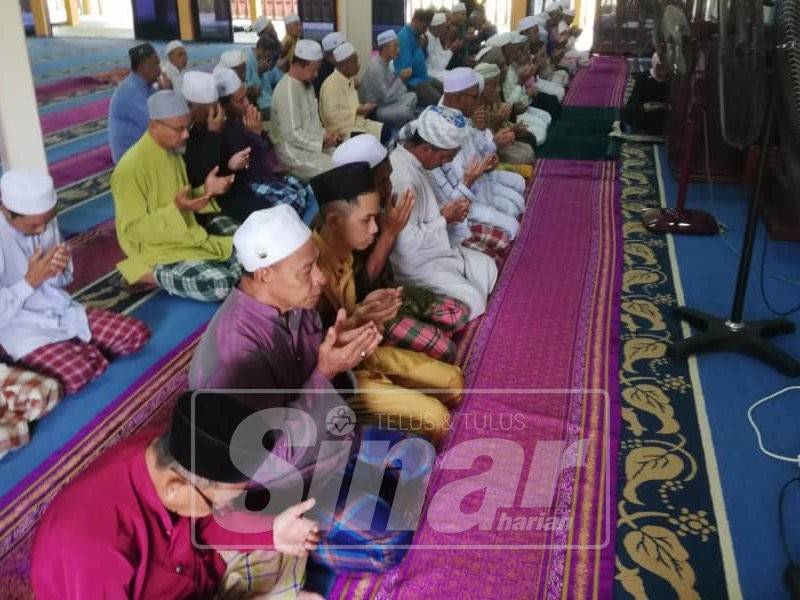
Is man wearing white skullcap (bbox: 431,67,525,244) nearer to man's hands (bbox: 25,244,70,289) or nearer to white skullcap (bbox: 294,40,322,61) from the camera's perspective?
white skullcap (bbox: 294,40,322,61)

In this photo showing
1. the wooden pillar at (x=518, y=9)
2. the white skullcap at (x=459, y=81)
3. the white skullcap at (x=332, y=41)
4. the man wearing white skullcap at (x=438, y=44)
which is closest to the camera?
the white skullcap at (x=459, y=81)

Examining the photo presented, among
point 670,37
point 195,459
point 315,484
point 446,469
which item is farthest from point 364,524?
point 670,37

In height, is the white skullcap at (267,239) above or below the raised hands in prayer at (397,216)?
above

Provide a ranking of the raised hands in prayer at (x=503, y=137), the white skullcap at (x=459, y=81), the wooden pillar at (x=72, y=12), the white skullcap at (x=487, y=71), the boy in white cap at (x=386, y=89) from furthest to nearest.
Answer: the wooden pillar at (x=72, y=12)
the boy in white cap at (x=386, y=89)
the white skullcap at (x=487, y=71)
the raised hands in prayer at (x=503, y=137)
the white skullcap at (x=459, y=81)

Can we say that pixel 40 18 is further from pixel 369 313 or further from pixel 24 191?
pixel 369 313

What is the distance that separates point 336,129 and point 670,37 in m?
2.80

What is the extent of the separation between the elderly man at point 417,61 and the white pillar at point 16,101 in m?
4.48

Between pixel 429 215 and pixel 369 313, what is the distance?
0.93 metres

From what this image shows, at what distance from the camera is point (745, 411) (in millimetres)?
2566

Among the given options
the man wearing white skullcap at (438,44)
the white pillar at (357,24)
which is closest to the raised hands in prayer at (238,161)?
the white pillar at (357,24)

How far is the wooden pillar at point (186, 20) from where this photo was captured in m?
12.5

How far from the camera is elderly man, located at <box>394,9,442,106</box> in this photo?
24.9 ft

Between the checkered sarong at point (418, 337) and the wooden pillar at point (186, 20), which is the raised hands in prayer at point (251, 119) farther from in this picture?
the wooden pillar at point (186, 20)

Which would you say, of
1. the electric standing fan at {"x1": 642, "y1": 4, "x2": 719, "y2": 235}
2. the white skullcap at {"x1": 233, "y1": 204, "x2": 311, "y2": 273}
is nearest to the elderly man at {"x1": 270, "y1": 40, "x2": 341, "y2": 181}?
the electric standing fan at {"x1": 642, "y1": 4, "x2": 719, "y2": 235}
